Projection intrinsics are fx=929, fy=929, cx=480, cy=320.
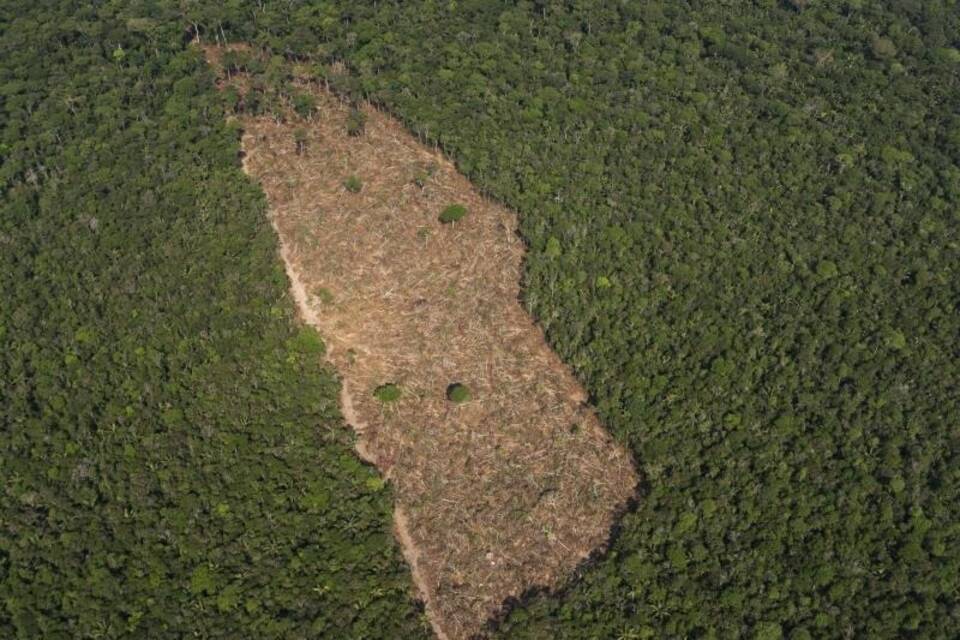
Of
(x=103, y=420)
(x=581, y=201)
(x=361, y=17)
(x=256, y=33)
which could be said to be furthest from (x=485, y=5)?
(x=103, y=420)

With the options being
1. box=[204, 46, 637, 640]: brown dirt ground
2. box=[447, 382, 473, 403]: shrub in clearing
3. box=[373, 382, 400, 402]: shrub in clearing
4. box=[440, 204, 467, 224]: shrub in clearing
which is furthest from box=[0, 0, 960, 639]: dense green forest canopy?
box=[447, 382, 473, 403]: shrub in clearing

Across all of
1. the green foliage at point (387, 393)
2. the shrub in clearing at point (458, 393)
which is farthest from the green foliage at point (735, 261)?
the green foliage at point (387, 393)

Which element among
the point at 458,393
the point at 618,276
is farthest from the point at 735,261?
the point at 458,393

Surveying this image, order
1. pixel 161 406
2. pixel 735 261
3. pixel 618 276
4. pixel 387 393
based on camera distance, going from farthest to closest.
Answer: pixel 735 261
pixel 618 276
pixel 387 393
pixel 161 406

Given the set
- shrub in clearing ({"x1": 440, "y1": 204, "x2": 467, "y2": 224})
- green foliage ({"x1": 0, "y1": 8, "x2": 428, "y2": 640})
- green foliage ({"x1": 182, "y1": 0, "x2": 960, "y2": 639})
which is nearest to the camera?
green foliage ({"x1": 0, "y1": 8, "x2": 428, "y2": 640})

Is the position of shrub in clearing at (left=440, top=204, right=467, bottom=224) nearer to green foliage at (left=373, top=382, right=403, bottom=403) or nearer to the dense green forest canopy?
the dense green forest canopy

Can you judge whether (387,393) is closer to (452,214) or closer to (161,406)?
(161,406)

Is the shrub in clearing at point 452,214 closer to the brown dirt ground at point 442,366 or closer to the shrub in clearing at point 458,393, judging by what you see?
the brown dirt ground at point 442,366

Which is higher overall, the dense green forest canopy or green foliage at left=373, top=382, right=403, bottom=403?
the dense green forest canopy
